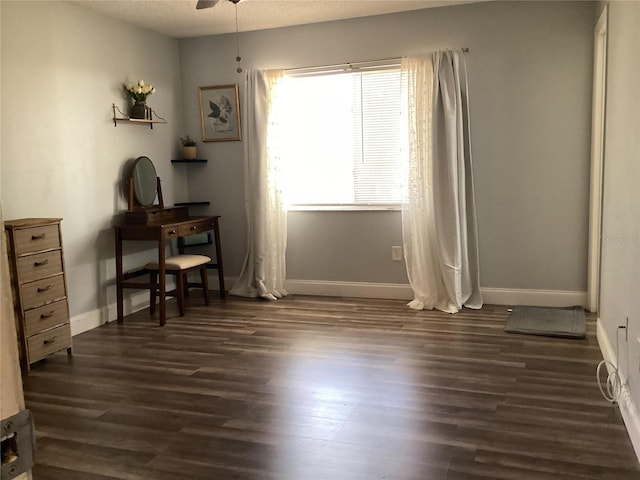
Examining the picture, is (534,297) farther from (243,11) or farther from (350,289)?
(243,11)

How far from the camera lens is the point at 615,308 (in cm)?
324

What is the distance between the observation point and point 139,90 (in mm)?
4941

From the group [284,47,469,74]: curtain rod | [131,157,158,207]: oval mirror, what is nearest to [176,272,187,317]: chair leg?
[131,157,158,207]: oval mirror

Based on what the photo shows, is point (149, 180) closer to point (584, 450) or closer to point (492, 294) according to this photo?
point (492, 294)

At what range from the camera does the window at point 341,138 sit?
16.7 feet

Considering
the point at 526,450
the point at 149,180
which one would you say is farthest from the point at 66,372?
the point at 526,450

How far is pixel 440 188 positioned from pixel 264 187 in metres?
1.60

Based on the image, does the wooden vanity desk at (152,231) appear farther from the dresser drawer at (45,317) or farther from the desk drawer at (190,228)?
the dresser drawer at (45,317)

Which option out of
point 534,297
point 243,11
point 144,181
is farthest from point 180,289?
point 534,297

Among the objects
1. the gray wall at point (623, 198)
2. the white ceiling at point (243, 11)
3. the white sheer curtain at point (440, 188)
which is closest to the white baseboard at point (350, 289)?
the white sheer curtain at point (440, 188)

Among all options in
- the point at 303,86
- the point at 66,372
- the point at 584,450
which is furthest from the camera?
the point at 303,86

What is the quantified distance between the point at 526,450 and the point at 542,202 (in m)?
2.70

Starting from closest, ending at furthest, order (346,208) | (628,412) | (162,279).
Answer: (628,412), (162,279), (346,208)

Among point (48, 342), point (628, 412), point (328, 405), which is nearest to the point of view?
point (628, 412)
